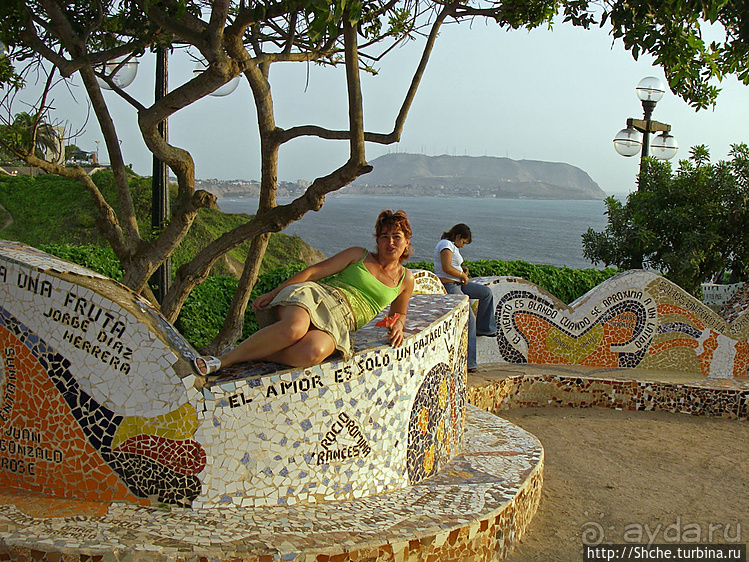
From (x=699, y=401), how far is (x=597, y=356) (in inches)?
48.3

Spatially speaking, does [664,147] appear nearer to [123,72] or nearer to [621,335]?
[621,335]

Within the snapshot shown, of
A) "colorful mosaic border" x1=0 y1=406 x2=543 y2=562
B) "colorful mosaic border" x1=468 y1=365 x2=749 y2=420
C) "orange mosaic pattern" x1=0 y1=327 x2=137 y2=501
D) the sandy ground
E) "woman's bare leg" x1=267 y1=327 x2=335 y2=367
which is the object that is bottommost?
the sandy ground

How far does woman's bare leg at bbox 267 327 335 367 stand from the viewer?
379 centimetres

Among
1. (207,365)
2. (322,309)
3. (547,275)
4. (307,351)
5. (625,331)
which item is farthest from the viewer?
(547,275)

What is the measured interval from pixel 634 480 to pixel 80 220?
10519mm

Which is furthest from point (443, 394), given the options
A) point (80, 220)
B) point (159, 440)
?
point (80, 220)

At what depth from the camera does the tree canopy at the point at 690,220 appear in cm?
1026

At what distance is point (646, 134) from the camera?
11289 millimetres

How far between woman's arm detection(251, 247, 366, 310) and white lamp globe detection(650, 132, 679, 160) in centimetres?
837

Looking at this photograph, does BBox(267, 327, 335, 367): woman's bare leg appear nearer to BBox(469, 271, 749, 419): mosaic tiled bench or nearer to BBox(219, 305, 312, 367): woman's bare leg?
BBox(219, 305, 312, 367): woman's bare leg

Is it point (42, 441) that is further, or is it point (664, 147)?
point (664, 147)

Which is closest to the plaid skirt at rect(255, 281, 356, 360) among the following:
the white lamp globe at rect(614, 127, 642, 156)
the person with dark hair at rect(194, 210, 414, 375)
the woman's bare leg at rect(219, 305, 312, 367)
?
the person with dark hair at rect(194, 210, 414, 375)


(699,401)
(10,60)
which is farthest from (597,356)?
(10,60)

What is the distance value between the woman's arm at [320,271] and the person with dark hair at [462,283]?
292 cm
